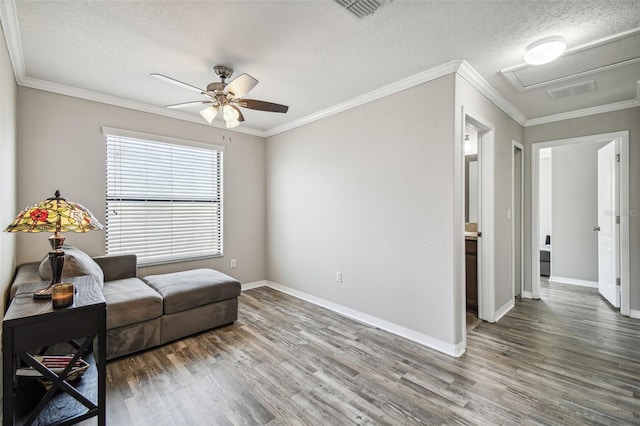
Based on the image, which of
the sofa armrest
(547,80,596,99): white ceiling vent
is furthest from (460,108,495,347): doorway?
the sofa armrest

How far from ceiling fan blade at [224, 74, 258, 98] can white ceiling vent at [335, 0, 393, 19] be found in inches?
32.2

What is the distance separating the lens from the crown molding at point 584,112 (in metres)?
3.44

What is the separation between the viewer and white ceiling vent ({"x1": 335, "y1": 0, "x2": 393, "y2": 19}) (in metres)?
1.79

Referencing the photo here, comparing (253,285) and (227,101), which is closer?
(227,101)

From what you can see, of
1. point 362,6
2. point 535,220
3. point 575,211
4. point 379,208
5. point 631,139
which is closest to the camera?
point 362,6

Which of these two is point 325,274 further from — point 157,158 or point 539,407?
point 157,158

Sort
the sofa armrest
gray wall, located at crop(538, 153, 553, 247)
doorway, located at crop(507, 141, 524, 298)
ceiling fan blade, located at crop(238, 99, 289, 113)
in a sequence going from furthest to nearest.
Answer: gray wall, located at crop(538, 153, 553, 247) → doorway, located at crop(507, 141, 524, 298) → the sofa armrest → ceiling fan blade, located at crop(238, 99, 289, 113)

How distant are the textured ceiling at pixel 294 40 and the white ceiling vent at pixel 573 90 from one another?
68 millimetres

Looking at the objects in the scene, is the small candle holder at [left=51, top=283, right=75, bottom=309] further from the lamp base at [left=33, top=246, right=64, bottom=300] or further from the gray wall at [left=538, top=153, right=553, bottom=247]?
the gray wall at [left=538, top=153, right=553, bottom=247]

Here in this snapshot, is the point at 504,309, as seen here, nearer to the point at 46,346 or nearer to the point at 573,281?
the point at 573,281

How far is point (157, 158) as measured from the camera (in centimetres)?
376

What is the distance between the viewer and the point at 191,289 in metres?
2.93

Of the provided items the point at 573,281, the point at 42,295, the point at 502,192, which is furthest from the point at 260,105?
the point at 573,281

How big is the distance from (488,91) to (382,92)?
1130 millimetres
